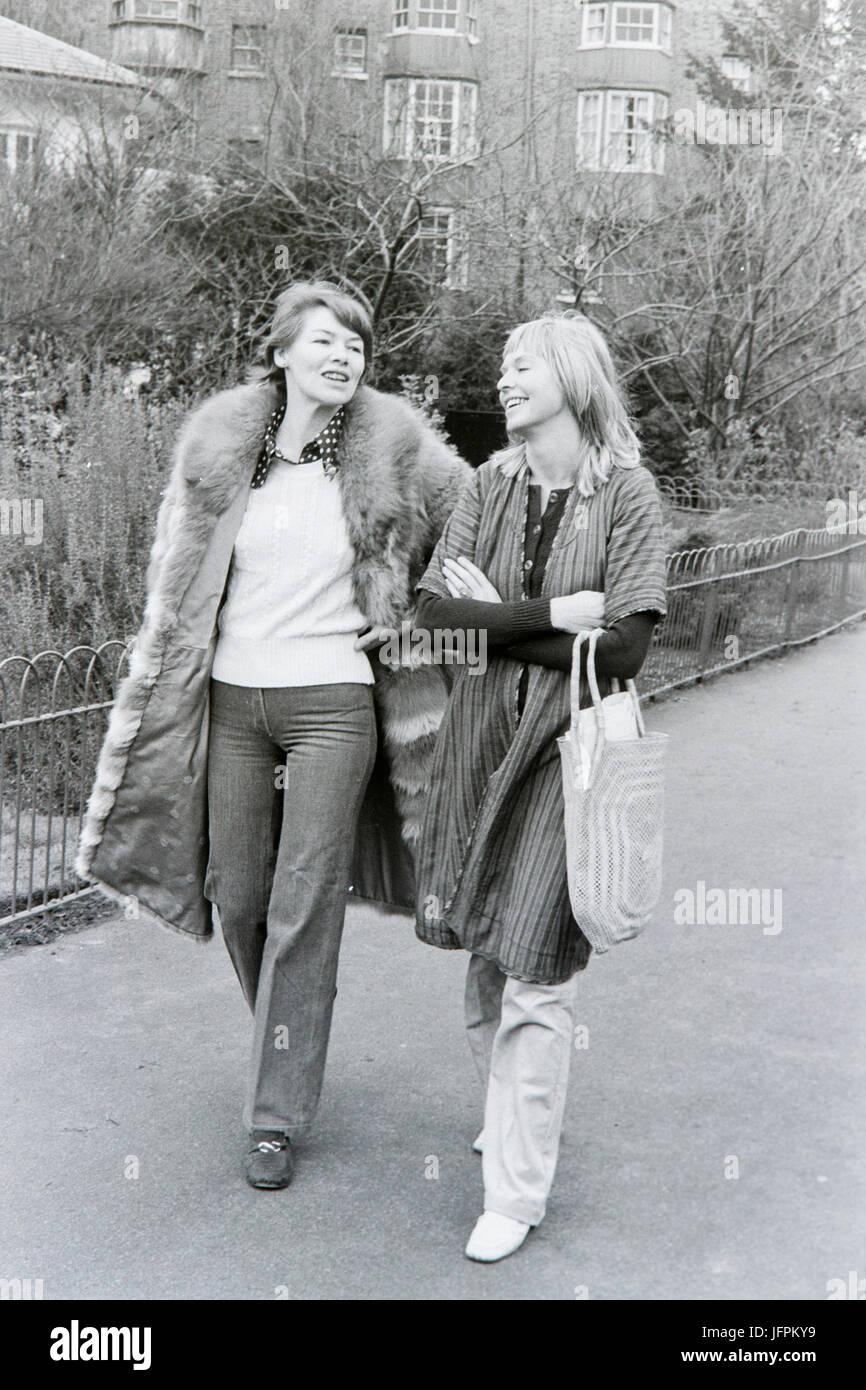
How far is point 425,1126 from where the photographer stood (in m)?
3.71

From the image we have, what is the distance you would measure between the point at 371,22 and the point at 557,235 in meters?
3.47

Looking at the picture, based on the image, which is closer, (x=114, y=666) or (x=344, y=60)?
(x=114, y=666)

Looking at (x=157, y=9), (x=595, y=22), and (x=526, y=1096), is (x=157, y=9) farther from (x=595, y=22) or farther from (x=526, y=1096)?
(x=526, y=1096)

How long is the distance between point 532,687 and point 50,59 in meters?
14.9

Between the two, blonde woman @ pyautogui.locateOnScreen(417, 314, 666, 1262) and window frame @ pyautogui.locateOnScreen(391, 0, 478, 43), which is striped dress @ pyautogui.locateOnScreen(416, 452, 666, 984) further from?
window frame @ pyautogui.locateOnScreen(391, 0, 478, 43)

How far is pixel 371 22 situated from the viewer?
50.4 feet

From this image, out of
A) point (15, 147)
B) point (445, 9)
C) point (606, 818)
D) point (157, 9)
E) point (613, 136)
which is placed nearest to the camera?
point (606, 818)

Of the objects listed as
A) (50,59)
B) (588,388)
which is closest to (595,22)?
(50,59)

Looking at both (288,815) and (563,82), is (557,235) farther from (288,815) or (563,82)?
(288,815)

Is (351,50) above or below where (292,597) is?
above

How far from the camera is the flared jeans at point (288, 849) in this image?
11.1 feet

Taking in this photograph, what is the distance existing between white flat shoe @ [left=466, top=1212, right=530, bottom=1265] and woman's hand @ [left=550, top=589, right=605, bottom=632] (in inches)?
48.4

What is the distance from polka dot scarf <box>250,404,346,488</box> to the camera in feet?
11.5

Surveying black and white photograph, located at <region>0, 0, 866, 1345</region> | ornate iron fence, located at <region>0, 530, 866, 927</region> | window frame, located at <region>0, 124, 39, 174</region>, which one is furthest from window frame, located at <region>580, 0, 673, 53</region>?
black and white photograph, located at <region>0, 0, 866, 1345</region>
